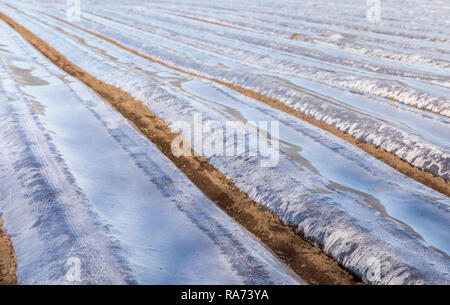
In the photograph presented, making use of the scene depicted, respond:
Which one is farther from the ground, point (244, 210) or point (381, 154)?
point (381, 154)

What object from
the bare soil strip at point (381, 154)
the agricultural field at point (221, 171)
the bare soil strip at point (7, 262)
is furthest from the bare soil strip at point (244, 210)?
the bare soil strip at point (381, 154)

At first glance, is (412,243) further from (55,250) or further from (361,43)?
(361,43)

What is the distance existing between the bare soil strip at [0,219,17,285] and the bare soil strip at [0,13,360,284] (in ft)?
Answer: 5.97

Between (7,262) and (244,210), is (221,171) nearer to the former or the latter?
(244,210)

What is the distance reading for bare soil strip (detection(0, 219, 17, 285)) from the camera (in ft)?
9.37

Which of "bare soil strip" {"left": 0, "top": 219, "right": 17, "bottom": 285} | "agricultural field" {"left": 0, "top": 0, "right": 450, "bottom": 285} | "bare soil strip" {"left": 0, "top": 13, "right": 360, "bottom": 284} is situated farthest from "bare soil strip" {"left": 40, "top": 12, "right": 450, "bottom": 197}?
"bare soil strip" {"left": 0, "top": 219, "right": 17, "bottom": 285}

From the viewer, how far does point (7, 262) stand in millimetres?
3020

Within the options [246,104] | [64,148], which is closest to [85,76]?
[246,104]

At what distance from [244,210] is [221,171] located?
0.83 metres

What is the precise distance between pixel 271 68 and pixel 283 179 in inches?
249

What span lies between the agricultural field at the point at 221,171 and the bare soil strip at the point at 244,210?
2 centimetres

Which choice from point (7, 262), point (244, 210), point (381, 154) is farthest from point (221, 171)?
point (7, 262)

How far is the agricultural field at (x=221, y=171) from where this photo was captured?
119 inches

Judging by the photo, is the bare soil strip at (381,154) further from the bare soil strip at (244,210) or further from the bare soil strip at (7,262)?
the bare soil strip at (7,262)
